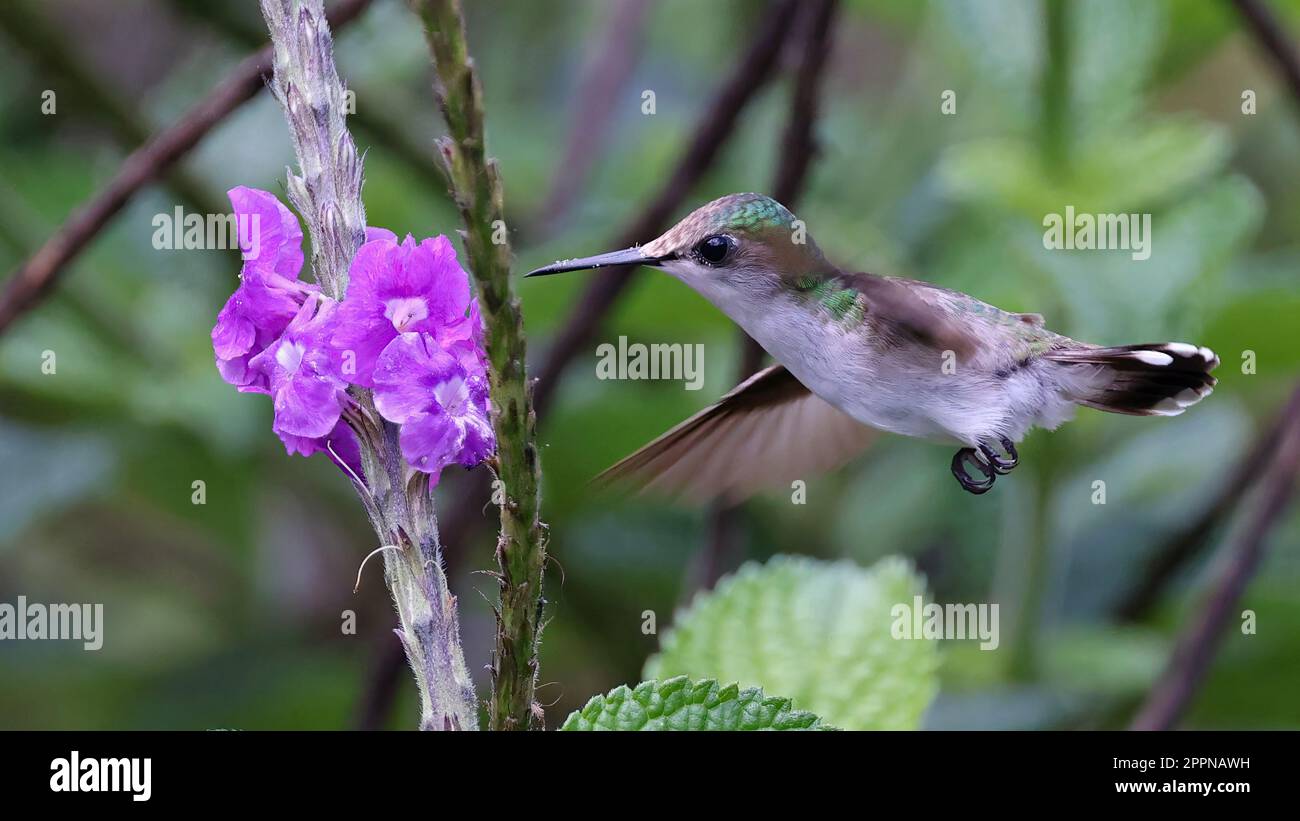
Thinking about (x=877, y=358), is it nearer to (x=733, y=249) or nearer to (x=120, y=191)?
(x=733, y=249)

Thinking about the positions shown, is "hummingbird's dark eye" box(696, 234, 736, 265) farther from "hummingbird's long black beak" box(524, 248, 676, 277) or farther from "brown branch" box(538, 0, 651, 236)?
"brown branch" box(538, 0, 651, 236)

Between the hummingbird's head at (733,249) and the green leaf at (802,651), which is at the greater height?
the hummingbird's head at (733,249)

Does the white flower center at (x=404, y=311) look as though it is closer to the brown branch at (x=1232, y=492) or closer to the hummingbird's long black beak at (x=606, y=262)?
the hummingbird's long black beak at (x=606, y=262)

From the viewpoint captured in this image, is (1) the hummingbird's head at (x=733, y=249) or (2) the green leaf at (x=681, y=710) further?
(1) the hummingbird's head at (x=733, y=249)

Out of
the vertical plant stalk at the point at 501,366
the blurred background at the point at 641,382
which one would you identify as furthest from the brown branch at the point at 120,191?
the vertical plant stalk at the point at 501,366

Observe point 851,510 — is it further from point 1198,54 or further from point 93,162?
point 93,162

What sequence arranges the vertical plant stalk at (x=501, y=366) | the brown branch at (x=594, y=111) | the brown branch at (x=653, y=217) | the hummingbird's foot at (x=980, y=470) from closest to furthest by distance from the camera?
the vertical plant stalk at (x=501, y=366) → the hummingbird's foot at (x=980, y=470) → the brown branch at (x=653, y=217) → the brown branch at (x=594, y=111)
